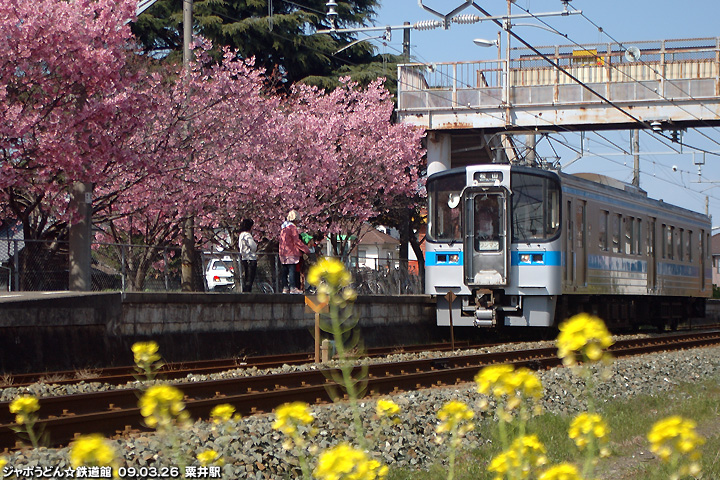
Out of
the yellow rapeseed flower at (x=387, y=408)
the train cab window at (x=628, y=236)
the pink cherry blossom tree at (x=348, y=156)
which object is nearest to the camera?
the yellow rapeseed flower at (x=387, y=408)

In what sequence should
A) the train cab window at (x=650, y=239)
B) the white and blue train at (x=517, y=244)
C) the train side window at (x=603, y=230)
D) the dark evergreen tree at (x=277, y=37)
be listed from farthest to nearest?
the dark evergreen tree at (x=277, y=37), the train cab window at (x=650, y=239), the train side window at (x=603, y=230), the white and blue train at (x=517, y=244)

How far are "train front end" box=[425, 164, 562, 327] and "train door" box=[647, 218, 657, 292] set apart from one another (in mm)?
5373

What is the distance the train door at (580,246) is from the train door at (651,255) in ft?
12.8

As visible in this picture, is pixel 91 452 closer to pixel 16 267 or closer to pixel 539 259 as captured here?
pixel 16 267

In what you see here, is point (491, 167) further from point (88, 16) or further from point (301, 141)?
point (301, 141)

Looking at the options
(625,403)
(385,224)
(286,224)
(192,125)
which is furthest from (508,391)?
(385,224)

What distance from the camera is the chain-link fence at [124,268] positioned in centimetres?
1424

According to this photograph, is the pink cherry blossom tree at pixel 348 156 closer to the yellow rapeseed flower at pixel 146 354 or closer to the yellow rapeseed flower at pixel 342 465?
the yellow rapeseed flower at pixel 146 354

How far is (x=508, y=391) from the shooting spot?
2820 millimetres

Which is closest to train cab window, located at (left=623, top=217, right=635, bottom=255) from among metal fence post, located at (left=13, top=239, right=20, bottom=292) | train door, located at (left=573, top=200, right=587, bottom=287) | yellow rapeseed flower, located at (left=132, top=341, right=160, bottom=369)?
train door, located at (left=573, top=200, right=587, bottom=287)

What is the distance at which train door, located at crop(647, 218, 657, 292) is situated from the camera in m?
22.0

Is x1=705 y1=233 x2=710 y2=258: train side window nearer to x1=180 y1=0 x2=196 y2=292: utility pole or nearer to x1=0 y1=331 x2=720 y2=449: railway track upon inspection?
x1=0 y1=331 x2=720 y2=449: railway track

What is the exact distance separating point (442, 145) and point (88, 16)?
14.9 m

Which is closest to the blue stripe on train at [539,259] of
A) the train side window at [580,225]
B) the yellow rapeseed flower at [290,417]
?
the train side window at [580,225]
